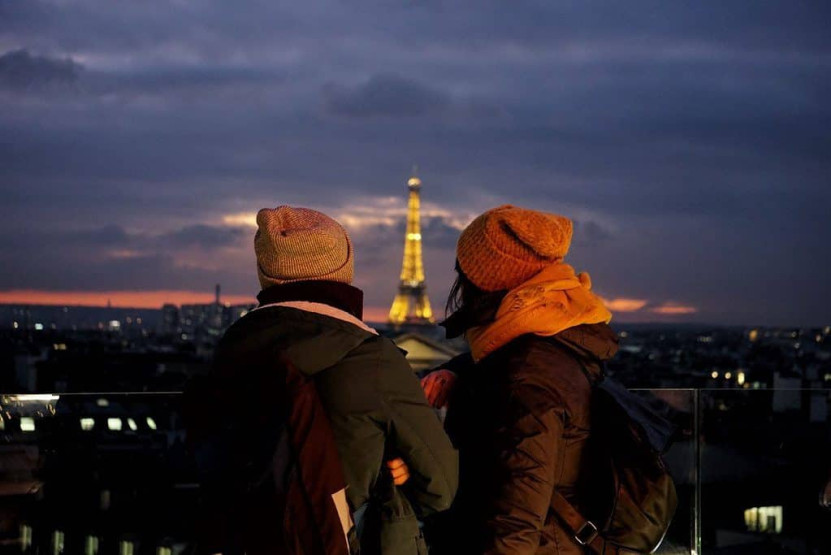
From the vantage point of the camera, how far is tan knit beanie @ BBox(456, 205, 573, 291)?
3.35 m

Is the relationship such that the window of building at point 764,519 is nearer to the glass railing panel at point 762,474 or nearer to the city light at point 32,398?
the glass railing panel at point 762,474

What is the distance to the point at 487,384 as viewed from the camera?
10.5 feet

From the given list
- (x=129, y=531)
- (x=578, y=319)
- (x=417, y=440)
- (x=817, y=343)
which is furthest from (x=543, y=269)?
(x=817, y=343)

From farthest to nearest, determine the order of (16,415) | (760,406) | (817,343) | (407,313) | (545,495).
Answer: (817,343) → (407,313) → (760,406) → (16,415) → (545,495)

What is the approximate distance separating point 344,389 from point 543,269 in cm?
73


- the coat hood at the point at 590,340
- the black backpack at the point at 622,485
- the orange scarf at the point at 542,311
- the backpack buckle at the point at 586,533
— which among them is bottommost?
the backpack buckle at the point at 586,533

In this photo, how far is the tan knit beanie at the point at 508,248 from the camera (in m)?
3.35

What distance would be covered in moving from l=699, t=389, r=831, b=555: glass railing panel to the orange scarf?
5.83ft

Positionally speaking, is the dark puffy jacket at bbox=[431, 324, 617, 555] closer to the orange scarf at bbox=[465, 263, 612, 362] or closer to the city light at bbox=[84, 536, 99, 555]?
the orange scarf at bbox=[465, 263, 612, 362]

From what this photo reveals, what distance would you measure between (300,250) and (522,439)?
32.8 inches

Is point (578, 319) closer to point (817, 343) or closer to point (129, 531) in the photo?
point (129, 531)

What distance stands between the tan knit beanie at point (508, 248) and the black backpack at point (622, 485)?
44 cm

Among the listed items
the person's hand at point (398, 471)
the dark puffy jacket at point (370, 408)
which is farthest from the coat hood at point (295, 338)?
the person's hand at point (398, 471)

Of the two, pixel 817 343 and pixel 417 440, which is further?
pixel 817 343
